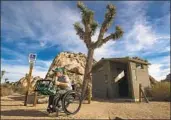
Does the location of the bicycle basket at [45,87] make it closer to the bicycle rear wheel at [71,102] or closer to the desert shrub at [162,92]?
the bicycle rear wheel at [71,102]

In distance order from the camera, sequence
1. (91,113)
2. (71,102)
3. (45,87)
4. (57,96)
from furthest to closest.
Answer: (91,113) → (71,102) → (57,96) → (45,87)

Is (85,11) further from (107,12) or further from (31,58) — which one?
(31,58)

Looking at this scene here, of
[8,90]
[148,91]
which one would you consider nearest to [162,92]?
[148,91]

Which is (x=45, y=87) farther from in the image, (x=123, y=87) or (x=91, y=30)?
(x=123, y=87)

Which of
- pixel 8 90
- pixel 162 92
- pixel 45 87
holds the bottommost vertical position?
pixel 45 87

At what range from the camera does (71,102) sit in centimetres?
723

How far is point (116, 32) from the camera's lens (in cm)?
1542

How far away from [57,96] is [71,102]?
60 cm

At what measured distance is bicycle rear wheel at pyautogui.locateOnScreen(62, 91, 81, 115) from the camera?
6980 mm

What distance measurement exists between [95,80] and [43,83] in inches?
540

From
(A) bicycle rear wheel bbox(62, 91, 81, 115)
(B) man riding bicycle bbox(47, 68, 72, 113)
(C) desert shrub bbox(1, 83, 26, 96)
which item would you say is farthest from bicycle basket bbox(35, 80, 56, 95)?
(C) desert shrub bbox(1, 83, 26, 96)

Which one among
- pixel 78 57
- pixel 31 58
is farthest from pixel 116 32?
pixel 78 57

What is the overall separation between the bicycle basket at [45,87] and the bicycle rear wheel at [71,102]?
53 cm

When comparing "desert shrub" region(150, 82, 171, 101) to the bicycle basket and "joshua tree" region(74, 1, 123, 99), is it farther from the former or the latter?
the bicycle basket
